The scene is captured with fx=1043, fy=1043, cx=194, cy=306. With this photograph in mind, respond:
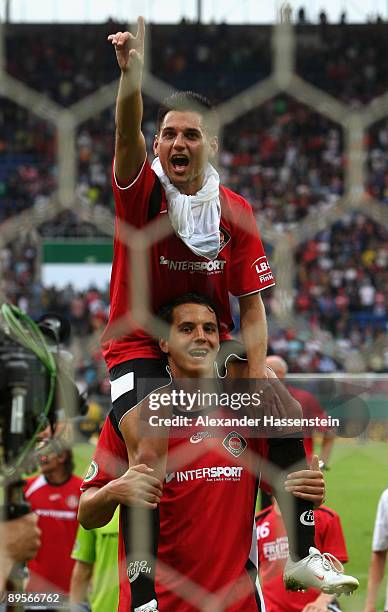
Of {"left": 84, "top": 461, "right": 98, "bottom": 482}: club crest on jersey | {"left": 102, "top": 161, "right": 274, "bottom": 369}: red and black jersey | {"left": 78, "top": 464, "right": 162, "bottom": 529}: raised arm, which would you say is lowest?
{"left": 78, "top": 464, "right": 162, "bottom": 529}: raised arm

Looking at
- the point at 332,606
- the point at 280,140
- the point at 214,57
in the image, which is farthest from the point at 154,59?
the point at 332,606

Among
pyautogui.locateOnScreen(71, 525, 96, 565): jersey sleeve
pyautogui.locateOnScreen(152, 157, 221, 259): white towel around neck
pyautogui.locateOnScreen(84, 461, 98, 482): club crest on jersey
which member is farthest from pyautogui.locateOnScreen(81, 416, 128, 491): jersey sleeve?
pyautogui.locateOnScreen(71, 525, 96, 565): jersey sleeve

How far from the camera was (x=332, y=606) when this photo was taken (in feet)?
8.61

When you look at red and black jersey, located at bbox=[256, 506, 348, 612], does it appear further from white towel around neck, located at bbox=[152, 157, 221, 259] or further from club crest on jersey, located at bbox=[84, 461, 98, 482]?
white towel around neck, located at bbox=[152, 157, 221, 259]

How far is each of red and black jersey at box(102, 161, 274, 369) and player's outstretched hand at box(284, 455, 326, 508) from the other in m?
0.32

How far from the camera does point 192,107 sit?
187 centimetres

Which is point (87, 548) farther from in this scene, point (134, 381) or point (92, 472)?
point (134, 381)

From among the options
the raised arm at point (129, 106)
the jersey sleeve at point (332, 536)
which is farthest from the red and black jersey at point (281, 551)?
the raised arm at point (129, 106)

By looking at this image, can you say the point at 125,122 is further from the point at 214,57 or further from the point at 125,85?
the point at 214,57

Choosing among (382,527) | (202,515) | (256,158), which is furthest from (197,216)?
(256,158)

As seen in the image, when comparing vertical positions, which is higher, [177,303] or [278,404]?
[177,303]

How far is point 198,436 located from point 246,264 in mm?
337

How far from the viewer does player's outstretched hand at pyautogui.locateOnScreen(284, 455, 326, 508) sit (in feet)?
6.02

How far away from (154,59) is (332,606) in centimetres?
899
